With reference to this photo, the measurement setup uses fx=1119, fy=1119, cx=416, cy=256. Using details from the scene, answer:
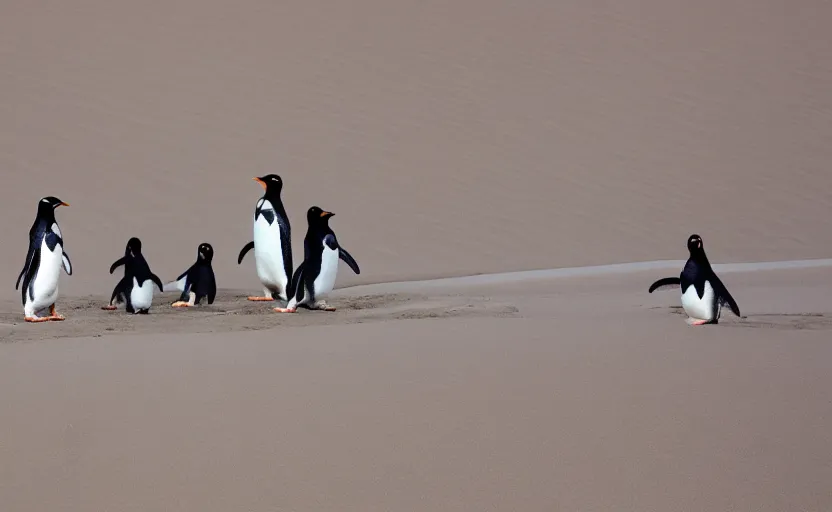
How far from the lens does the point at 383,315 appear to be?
6.70 metres

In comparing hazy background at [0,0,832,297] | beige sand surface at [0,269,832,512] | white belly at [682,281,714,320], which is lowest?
beige sand surface at [0,269,832,512]

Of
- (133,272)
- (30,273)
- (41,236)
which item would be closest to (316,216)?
(133,272)

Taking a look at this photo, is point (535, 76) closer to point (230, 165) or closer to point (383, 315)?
point (230, 165)

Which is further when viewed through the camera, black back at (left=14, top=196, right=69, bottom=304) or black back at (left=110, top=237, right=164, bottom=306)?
black back at (left=110, top=237, right=164, bottom=306)

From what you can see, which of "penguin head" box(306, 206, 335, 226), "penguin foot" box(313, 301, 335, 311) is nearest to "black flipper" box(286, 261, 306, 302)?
"penguin foot" box(313, 301, 335, 311)

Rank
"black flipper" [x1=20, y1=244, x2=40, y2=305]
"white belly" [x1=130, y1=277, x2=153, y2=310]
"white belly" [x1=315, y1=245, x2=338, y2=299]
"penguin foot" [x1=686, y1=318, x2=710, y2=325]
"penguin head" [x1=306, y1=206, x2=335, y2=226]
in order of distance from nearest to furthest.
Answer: "penguin foot" [x1=686, y1=318, x2=710, y2=325] → "black flipper" [x1=20, y1=244, x2=40, y2=305] → "white belly" [x1=130, y1=277, x2=153, y2=310] → "white belly" [x1=315, y1=245, x2=338, y2=299] → "penguin head" [x1=306, y1=206, x2=335, y2=226]

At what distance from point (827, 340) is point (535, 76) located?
19.4 meters

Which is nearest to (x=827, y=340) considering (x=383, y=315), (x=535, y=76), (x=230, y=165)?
(x=383, y=315)

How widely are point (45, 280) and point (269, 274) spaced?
1785mm

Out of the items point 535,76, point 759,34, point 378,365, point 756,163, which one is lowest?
point 378,365

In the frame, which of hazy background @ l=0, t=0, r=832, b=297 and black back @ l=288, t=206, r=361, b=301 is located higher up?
hazy background @ l=0, t=0, r=832, b=297

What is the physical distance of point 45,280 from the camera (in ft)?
22.9

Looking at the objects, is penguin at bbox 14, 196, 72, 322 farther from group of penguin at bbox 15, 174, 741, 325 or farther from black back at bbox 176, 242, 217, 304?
black back at bbox 176, 242, 217, 304

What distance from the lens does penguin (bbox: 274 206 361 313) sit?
7422 millimetres
